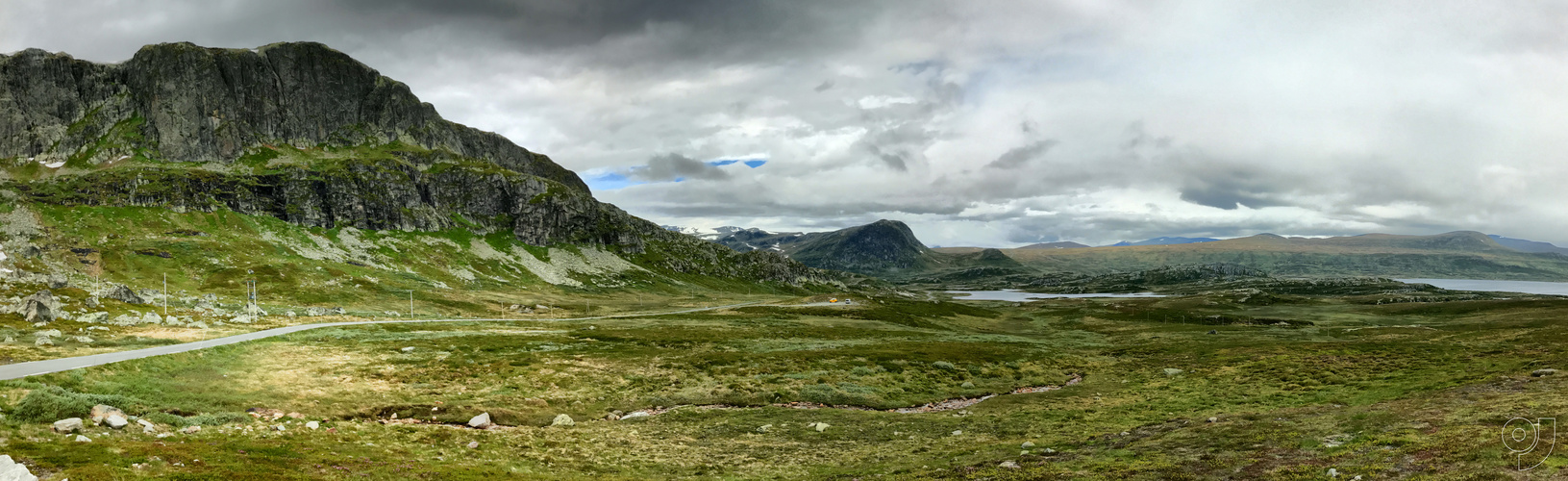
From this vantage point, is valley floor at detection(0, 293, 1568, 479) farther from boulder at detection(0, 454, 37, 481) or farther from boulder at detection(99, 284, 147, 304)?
boulder at detection(99, 284, 147, 304)

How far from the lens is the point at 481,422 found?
3822 centimetres

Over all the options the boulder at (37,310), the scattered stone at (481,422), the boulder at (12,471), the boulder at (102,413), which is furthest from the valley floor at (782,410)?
the boulder at (37,310)

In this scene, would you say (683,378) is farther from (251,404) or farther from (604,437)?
(251,404)

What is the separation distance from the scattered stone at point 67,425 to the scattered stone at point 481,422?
54.0ft

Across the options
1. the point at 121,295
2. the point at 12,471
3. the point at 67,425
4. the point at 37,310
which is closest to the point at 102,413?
the point at 67,425

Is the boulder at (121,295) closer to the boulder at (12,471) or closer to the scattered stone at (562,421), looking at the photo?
the scattered stone at (562,421)

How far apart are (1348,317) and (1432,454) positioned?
192837mm

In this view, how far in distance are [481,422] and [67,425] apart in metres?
17.2

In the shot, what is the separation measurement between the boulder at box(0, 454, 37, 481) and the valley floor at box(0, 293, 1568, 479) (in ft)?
4.20

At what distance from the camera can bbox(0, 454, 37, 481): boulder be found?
16422mm

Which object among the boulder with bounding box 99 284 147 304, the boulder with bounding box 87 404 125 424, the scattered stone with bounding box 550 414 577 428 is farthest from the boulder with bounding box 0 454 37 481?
the boulder with bounding box 99 284 147 304

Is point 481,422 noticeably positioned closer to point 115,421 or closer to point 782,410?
point 115,421

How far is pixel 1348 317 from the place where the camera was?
541 ft

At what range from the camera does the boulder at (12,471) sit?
53.9 feet
